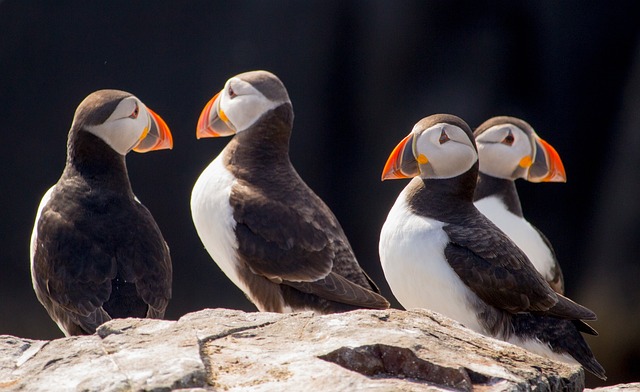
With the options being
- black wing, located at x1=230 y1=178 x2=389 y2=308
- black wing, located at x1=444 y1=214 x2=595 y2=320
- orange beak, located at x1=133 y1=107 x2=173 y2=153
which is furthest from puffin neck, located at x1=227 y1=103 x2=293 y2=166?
black wing, located at x1=444 y1=214 x2=595 y2=320

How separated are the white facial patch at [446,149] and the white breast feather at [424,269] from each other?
0.97 feet

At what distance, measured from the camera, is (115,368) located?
10.1 feet

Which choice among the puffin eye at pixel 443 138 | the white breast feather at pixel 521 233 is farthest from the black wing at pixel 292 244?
the white breast feather at pixel 521 233

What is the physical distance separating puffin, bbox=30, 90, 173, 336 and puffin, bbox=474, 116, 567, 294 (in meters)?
2.20

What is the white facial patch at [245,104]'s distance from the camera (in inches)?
241

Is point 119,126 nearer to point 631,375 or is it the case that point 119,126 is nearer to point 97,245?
point 97,245

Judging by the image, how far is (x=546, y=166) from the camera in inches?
264

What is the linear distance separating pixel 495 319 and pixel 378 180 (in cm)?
264

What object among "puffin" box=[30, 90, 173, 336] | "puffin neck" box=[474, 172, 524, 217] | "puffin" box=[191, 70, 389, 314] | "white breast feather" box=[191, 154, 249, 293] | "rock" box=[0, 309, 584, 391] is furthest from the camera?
"puffin neck" box=[474, 172, 524, 217]

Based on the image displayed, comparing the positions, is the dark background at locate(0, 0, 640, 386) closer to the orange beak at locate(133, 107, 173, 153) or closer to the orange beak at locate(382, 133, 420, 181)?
the orange beak at locate(133, 107, 173, 153)

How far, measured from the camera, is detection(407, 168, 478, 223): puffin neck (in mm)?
5496

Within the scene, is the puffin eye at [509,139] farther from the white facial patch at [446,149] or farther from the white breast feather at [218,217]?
the white breast feather at [218,217]

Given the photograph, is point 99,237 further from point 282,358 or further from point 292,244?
point 282,358

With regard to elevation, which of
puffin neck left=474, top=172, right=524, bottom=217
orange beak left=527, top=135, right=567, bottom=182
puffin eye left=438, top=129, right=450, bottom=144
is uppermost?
puffin eye left=438, top=129, right=450, bottom=144
